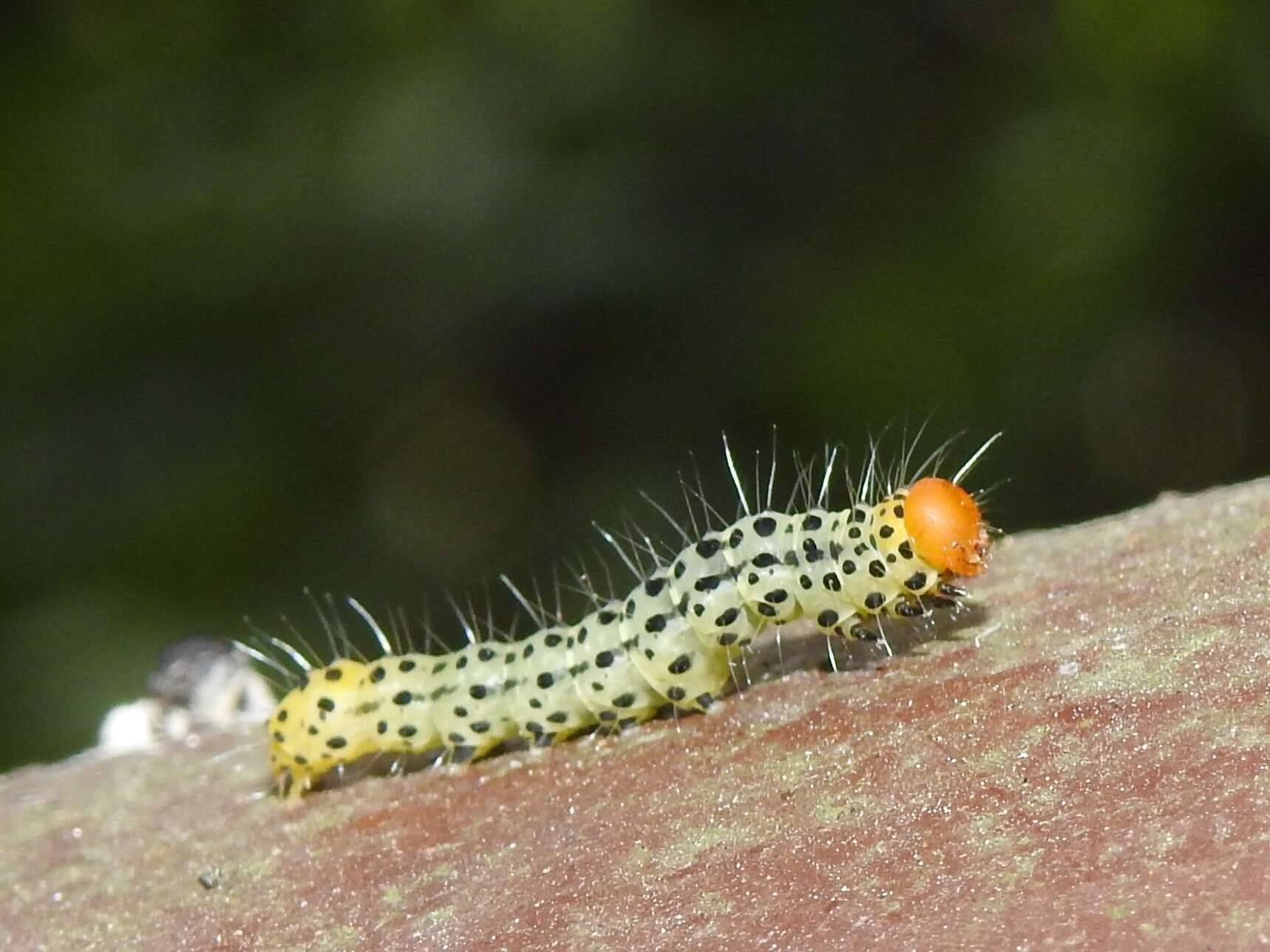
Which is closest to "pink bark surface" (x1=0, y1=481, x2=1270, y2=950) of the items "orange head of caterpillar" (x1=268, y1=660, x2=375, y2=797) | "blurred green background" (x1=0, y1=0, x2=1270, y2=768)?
"orange head of caterpillar" (x1=268, y1=660, x2=375, y2=797)

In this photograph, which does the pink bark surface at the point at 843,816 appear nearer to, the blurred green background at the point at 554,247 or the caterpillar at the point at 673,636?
the caterpillar at the point at 673,636

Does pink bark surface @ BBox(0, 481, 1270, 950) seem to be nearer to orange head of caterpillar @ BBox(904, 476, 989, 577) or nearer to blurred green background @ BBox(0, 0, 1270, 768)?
orange head of caterpillar @ BBox(904, 476, 989, 577)

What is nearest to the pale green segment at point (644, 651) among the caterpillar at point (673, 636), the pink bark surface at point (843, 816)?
the caterpillar at point (673, 636)

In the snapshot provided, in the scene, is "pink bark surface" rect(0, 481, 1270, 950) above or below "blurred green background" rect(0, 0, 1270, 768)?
below

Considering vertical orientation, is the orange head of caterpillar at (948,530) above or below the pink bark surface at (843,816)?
above

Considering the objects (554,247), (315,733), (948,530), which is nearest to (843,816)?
(948,530)

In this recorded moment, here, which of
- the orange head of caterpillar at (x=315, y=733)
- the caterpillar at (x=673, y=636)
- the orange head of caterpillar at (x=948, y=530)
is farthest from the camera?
the orange head of caterpillar at (x=315, y=733)

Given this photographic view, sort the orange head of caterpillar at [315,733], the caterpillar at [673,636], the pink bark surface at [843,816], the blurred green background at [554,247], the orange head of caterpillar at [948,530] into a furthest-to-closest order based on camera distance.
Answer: the blurred green background at [554,247], the orange head of caterpillar at [315,733], the caterpillar at [673,636], the orange head of caterpillar at [948,530], the pink bark surface at [843,816]
